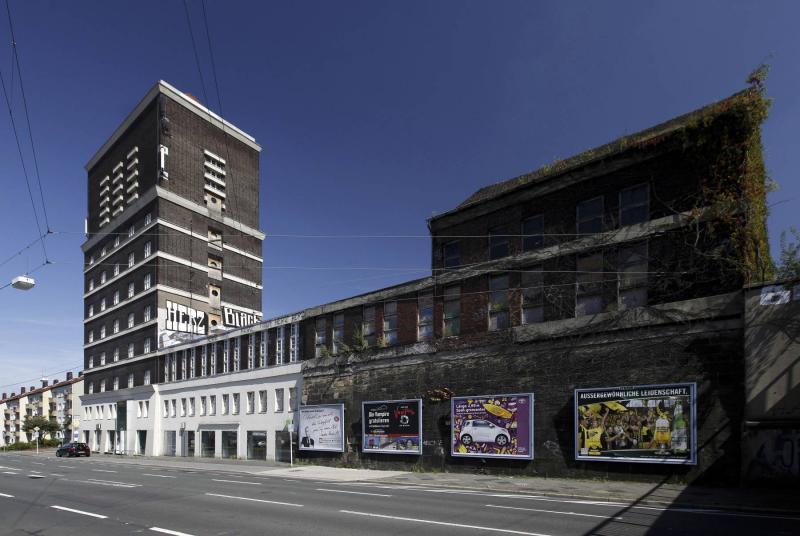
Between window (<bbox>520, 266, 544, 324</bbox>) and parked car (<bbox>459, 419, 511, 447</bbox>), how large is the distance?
14.9 ft

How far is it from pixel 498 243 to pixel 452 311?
3.88 m

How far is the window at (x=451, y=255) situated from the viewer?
90.9 ft

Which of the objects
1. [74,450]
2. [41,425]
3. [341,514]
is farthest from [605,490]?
[41,425]

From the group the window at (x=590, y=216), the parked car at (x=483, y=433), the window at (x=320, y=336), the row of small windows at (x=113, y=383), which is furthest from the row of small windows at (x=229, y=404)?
the window at (x=590, y=216)

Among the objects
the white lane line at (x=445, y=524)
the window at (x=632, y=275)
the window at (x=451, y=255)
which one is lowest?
the white lane line at (x=445, y=524)

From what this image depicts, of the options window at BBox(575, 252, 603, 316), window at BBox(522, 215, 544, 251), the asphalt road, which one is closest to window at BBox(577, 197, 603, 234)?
window at BBox(575, 252, 603, 316)

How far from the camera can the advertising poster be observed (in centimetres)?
3067

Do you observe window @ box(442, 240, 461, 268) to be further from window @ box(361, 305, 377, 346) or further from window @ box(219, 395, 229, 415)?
window @ box(219, 395, 229, 415)

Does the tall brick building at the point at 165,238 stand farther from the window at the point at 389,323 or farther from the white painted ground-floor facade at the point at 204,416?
the window at the point at 389,323

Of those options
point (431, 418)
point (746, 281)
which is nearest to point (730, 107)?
point (746, 281)

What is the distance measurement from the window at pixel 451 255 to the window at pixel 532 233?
3820 millimetres

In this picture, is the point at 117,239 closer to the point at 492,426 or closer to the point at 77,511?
the point at 492,426

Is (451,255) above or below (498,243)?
below

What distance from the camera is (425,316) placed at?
28.0 meters
